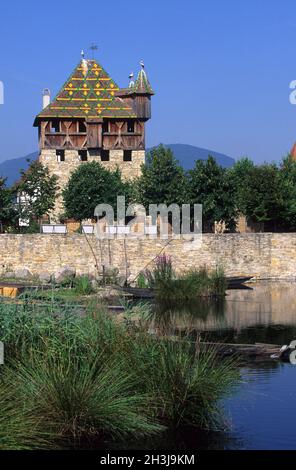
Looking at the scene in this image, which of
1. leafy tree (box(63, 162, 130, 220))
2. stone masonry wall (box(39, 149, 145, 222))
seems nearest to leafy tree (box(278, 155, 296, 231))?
leafy tree (box(63, 162, 130, 220))

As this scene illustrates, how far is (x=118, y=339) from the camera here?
1409 centimetres

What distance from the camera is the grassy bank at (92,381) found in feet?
40.4

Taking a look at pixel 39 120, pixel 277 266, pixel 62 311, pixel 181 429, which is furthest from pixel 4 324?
pixel 39 120

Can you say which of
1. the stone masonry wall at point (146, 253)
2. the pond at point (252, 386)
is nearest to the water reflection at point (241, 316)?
the pond at point (252, 386)

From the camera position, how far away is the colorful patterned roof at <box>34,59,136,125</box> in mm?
56156

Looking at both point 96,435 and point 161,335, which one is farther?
point 161,335

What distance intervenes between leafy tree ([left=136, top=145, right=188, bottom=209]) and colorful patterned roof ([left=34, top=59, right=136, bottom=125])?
19.6 ft

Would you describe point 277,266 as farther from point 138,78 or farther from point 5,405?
point 5,405

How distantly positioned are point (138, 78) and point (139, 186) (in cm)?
1031

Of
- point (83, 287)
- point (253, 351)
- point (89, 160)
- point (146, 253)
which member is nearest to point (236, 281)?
point (146, 253)

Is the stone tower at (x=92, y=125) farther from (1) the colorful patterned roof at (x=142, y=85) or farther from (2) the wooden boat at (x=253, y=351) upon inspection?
(2) the wooden boat at (x=253, y=351)

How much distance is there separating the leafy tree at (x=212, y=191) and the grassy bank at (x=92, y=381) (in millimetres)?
33029

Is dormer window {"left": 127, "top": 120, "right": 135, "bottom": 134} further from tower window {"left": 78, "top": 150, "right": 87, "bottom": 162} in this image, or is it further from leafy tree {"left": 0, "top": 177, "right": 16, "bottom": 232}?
leafy tree {"left": 0, "top": 177, "right": 16, "bottom": 232}

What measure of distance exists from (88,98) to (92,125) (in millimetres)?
2003
